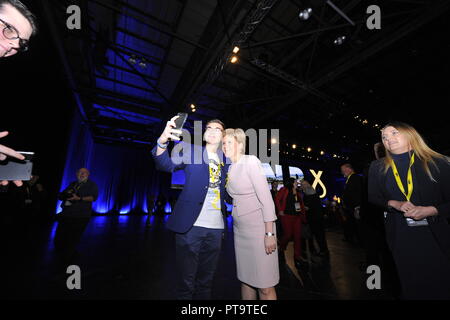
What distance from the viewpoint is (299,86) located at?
5898 mm

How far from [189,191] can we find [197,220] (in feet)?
0.85

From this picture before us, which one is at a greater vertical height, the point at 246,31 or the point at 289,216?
the point at 246,31

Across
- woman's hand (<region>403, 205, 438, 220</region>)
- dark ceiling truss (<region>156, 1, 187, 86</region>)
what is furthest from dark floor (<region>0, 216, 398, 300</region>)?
dark ceiling truss (<region>156, 1, 187, 86</region>)

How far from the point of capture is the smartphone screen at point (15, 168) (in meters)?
1.22

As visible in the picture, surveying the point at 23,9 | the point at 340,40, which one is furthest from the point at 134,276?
the point at 340,40

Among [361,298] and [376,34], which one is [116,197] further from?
[376,34]

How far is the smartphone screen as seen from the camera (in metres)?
1.22

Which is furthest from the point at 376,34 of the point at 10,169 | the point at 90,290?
the point at 90,290

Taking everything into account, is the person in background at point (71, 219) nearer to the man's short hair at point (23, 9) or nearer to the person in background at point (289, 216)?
the man's short hair at point (23, 9)

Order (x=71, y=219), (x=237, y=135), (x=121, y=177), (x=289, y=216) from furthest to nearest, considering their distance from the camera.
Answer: (x=121, y=177)
(x=289, y=216)
(x=71, y=219)
(x=237, y=135)

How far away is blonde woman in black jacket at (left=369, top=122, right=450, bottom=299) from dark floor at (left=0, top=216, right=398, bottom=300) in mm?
1517

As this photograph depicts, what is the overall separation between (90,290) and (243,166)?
8.96ft

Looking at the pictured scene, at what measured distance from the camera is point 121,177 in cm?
1498

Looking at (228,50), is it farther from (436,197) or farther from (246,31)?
(436,197)
